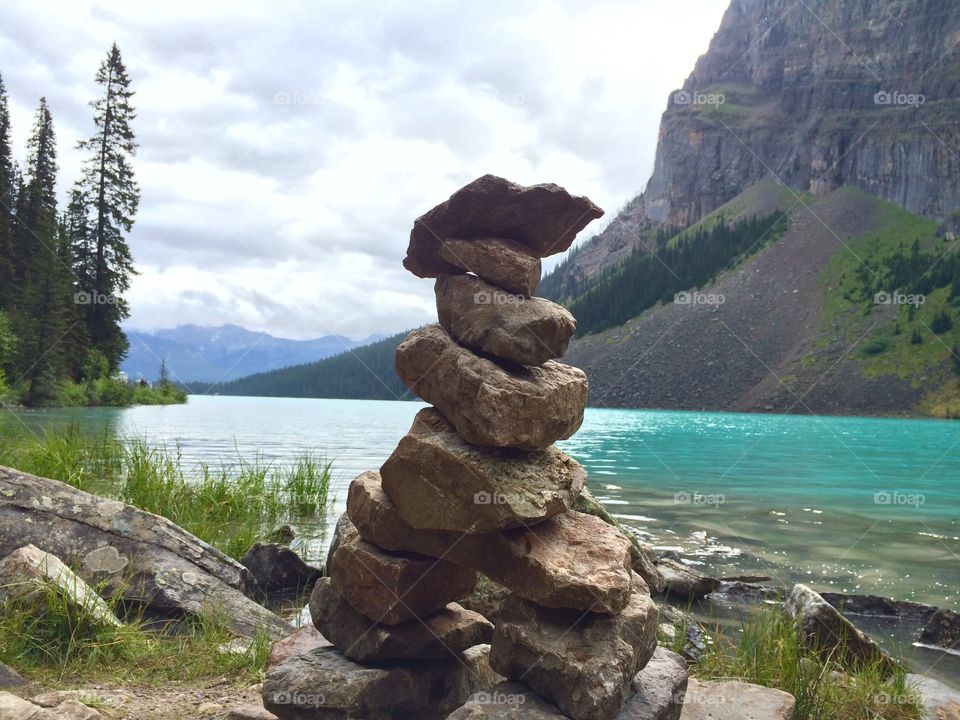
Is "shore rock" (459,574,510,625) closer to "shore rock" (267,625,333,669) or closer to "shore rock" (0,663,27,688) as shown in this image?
"shore rock" (267,625,333,669)

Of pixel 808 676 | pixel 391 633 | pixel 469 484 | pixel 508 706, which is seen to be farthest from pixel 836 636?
pixel 469 484

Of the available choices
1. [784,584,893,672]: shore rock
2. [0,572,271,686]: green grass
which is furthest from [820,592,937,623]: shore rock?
[0,572,271,686]: green grass

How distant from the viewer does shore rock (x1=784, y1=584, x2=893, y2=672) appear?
8406 mm

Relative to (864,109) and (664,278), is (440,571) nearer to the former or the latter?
(664,278)

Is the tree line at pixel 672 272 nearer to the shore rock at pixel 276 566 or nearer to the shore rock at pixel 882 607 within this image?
the shore rock at pixel 882 607

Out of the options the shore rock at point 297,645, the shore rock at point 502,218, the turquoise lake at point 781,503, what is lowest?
the turquoise lake at point 781,503

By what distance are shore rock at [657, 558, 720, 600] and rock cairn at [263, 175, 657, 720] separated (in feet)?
21.0

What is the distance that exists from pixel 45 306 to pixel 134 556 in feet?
185

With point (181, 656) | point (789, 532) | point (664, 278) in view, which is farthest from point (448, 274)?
point (664, 278)

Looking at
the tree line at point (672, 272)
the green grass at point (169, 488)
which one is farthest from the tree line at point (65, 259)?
the tree line at point (672, 272)

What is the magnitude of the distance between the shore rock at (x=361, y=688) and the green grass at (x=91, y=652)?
1055mm

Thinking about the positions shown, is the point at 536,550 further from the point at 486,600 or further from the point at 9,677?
the point at 9,677

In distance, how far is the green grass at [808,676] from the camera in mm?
6133

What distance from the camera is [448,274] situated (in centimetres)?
672
